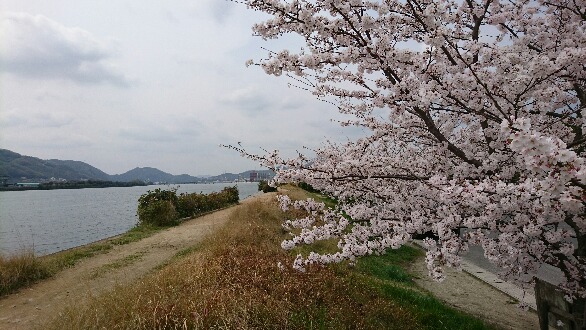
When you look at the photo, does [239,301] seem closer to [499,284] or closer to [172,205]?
[499,284]

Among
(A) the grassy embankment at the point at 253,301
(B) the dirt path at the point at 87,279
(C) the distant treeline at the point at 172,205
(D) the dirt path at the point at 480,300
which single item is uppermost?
(C) the distant treeline at the point at 172,205

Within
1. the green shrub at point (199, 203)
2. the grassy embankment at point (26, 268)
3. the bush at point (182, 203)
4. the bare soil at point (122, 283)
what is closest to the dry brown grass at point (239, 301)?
the bare soil at point (122, 283)

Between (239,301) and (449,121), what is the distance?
3.77 metres

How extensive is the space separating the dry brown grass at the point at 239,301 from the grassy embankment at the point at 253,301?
0.01 metres

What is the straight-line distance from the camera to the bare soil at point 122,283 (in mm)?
6578

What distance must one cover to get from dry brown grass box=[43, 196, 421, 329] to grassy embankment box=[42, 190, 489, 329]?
1 cm

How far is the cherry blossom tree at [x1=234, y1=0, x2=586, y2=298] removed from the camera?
12.9ft

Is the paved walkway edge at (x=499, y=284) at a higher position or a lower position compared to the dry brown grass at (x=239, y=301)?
lower

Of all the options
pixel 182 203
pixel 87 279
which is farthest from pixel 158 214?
pixel 87 279

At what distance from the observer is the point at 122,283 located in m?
6.85

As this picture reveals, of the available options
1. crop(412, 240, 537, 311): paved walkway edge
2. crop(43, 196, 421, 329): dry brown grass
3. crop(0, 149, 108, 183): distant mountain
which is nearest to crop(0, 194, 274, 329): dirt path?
crop(43, 196, 421, 329): dry brown grass

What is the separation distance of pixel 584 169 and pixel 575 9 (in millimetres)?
4076

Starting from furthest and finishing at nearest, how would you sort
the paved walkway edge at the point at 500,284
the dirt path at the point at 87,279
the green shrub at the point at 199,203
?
the green shrub at the point at 199,203, the paved walkway edge at the point at 500,284, the dirt path at the point at 87,279

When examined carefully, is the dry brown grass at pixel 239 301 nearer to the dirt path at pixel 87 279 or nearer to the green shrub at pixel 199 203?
the dirt path at pixel 87 279
